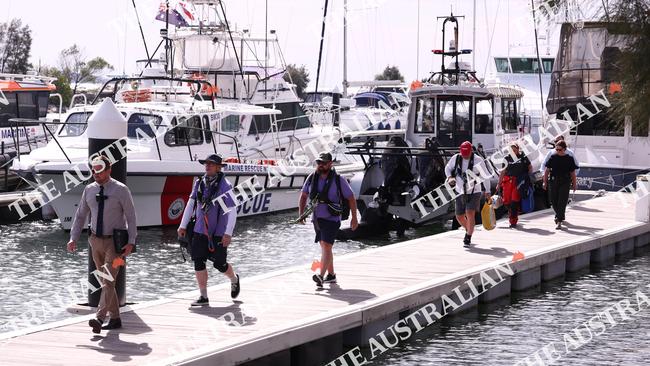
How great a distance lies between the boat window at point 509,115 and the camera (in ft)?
87.9

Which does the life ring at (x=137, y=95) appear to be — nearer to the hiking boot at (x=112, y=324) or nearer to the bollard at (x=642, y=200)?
the bollard at (x=642, y=200)

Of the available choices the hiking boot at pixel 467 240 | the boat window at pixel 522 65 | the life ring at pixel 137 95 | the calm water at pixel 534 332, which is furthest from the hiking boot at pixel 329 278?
the boat window at pixel 522 65

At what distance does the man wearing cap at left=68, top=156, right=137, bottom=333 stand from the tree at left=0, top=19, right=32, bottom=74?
49605mm

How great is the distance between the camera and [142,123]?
25.5 m

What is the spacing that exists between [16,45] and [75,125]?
35882 mm

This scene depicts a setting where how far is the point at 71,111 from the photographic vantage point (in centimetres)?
2622

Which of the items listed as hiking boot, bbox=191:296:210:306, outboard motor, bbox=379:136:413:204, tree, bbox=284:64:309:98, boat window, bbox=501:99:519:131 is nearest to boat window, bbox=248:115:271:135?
boat window, bbox=501:99:519:131

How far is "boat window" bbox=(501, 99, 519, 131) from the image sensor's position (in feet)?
87.9

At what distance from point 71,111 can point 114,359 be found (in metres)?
17.1

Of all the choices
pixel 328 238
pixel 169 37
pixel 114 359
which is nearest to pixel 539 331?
pixel 328 238

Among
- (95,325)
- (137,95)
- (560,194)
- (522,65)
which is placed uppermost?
(522,65)

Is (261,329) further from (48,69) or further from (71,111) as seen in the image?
(48,69)

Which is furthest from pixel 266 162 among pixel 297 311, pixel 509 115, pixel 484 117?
pixel 297 311

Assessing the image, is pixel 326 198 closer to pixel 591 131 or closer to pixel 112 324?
pixel 112 324
